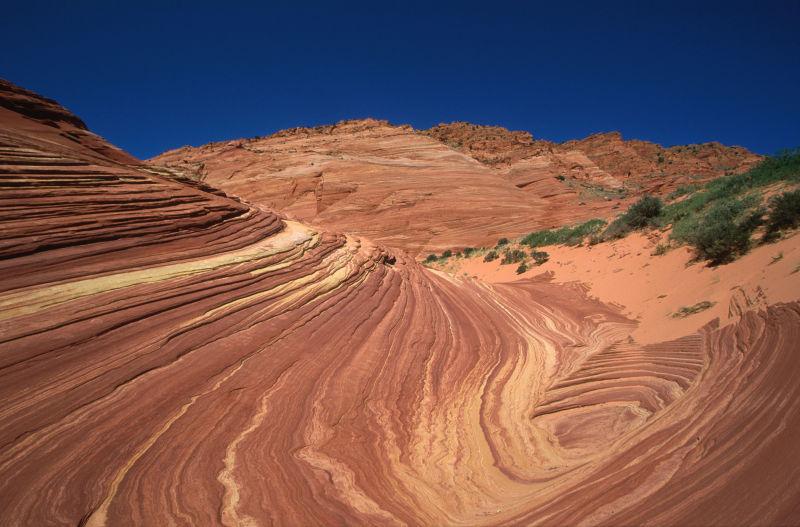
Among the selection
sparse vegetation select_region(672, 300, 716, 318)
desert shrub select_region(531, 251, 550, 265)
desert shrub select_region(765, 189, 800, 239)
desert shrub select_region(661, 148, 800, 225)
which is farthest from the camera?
desert shrub select_region(531, 251, 550, 265)

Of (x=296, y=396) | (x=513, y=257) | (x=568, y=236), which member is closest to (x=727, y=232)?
(x=568, y=236)

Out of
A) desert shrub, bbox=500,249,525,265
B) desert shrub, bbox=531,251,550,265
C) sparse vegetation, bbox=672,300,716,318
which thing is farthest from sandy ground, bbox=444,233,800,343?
desert shrub, bbox=500,249,525,265

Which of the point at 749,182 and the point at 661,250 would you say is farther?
the point at 749,182

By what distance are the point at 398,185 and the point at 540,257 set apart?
650 inches

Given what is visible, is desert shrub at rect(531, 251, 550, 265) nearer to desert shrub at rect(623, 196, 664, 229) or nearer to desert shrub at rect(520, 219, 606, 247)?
desert shrub at rect(520, 219, 606, 247)

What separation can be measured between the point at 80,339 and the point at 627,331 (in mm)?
9465

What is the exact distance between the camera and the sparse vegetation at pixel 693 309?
25.5ft

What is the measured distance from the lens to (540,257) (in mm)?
19578

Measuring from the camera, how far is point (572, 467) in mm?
3826

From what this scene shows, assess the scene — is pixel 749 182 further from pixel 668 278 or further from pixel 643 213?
pixel 668 278

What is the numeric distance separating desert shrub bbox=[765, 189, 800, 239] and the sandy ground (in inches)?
29.5

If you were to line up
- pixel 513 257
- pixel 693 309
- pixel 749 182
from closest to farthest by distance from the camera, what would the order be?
pixel 693 309
pixel 749 182
pixel 513 257

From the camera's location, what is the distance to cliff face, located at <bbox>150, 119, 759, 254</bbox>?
1217 inches

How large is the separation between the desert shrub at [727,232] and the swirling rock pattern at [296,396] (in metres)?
4.80
